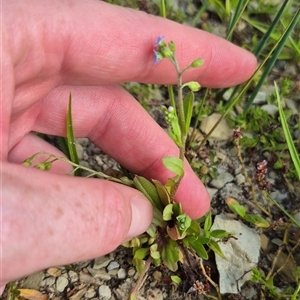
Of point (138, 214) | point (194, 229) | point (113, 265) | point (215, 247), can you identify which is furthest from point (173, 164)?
point (113, 265)

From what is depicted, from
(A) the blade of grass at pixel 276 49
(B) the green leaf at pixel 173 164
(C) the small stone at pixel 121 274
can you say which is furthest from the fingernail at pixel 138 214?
(A) the blade of grass at pixel 276 49

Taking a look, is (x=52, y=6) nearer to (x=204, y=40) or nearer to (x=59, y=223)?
(x=204, y=40)

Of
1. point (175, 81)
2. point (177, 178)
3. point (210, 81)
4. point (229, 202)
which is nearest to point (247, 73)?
point (210, 81)

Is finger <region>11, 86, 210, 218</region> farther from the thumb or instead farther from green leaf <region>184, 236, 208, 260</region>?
the thumb

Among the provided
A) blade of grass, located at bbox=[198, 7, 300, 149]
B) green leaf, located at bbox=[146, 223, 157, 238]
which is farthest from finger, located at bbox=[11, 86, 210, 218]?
blade of grass, located at bbox=[198, 7, 300, 149]

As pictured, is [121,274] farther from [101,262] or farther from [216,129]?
[216,129]

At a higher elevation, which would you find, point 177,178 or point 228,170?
point 177,178
